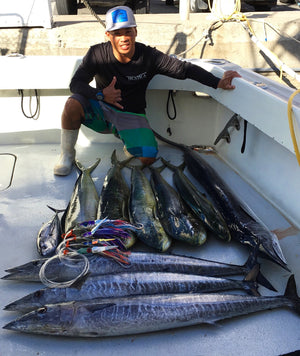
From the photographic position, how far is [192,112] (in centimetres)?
379

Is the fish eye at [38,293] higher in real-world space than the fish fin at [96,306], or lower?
lower

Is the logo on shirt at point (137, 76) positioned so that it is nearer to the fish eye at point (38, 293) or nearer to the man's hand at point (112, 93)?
the man's hand at point (112, 93)

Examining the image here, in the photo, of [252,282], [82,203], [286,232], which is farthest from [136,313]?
[286,232]

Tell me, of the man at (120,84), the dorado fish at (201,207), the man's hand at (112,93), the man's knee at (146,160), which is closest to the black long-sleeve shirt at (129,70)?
the man at (120,84)

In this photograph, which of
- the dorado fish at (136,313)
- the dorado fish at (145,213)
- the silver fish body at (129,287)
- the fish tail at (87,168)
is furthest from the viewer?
the fish tail at (87,168)

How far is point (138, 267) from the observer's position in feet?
6.69

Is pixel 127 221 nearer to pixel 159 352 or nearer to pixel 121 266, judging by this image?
pixel 121 266

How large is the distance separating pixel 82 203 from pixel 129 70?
1439mm

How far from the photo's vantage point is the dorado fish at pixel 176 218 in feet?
7.43

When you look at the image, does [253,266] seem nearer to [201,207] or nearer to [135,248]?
[201,207]

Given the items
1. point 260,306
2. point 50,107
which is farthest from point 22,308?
point 50,107

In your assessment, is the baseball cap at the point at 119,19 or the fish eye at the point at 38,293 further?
the baseball cap at the point at 119,19

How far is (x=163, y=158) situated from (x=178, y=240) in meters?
1.43

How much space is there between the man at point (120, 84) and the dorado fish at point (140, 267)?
1399 mm
